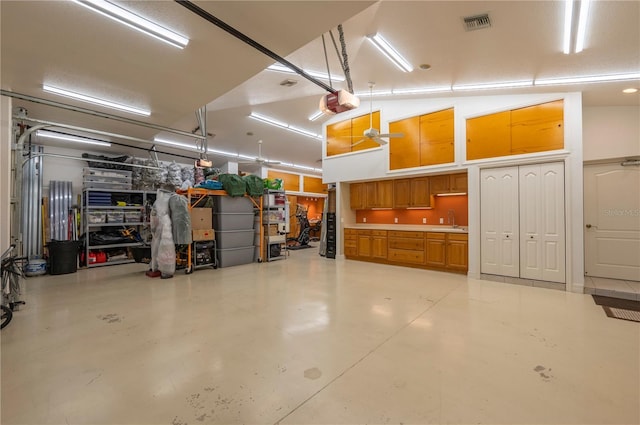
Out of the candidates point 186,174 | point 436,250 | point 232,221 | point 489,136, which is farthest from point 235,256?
point 489,136

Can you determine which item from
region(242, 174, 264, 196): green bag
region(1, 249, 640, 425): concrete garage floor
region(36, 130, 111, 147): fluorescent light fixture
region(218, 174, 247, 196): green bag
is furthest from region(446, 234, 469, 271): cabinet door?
region(36, 130, 111, 147): fluorescent light fixture

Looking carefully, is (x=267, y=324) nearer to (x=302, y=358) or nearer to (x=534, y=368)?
(x=302, y=358)

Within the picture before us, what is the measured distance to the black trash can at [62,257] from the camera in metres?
5.98

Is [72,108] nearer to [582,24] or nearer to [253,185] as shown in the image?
[253,185]

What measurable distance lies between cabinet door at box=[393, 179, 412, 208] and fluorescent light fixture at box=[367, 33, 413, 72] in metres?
2.93

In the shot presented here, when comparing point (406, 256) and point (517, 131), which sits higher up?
point (517, 131)

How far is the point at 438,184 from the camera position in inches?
249

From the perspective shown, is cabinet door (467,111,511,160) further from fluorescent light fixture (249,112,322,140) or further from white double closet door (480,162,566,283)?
fluorescent light fixture (249,112,322,140)

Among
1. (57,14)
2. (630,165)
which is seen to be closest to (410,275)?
(630,165)

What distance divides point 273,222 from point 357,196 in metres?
2.50

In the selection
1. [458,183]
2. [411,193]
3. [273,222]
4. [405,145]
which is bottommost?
[273,222]

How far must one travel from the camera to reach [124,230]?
25.8 ft

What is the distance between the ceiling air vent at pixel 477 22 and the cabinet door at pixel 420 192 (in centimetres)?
367

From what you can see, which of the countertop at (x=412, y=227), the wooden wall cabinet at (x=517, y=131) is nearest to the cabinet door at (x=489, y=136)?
the wooden wall cabinet at (x=517, y=131)
